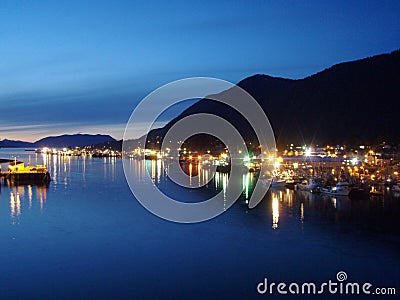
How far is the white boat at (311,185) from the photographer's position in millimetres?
24941

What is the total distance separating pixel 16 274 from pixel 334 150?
42222 millimetres

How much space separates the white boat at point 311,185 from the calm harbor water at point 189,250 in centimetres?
528

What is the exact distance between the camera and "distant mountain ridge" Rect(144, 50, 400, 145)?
54.9 metres

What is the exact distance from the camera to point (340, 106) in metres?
62.8

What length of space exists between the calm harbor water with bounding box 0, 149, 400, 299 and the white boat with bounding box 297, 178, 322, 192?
528 centimetres

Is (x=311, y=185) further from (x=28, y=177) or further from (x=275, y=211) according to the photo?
(x=28, y=177)

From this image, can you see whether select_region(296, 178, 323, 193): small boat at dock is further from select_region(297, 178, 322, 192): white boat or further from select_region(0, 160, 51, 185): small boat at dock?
select_region(0, 160, 51, 185): small boat at dock

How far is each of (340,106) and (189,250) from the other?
5559 cm

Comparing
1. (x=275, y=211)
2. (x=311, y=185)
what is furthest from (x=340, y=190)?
(x=275, y=211)

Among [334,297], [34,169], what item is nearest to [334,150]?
[34,169]

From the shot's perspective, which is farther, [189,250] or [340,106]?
[340,106]

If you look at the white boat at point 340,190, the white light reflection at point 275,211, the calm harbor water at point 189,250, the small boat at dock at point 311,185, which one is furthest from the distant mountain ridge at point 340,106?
the calm harbor water at point 189,250

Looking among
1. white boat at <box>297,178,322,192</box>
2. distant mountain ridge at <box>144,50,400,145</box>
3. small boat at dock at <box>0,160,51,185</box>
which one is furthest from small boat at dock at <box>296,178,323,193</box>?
distant mountain ridge at <box>144,50,400,145</box>

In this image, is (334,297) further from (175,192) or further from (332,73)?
(332,73)
